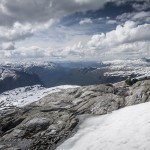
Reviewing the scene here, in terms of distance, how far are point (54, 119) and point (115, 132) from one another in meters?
12.5

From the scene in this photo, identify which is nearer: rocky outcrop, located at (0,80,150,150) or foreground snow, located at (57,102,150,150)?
foreground snow, located at (57,102,150,150)

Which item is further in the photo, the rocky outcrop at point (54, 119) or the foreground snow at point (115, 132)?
the rocky outcrop at point (54, 119)

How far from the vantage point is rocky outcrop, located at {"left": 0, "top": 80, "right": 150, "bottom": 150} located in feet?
116

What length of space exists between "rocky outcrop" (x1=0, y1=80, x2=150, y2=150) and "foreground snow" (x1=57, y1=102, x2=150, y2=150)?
2365 millimetres

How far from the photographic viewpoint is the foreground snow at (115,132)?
29073 mm

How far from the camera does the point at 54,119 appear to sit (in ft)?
137

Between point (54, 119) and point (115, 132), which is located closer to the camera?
point (115, 132)

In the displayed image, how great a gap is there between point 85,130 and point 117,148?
887 centimetres

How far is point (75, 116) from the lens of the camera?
43719 millimetres

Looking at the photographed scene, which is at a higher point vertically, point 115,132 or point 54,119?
point 115,132

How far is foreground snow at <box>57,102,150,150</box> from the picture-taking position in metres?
29.1

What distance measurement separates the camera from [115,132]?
33.2m

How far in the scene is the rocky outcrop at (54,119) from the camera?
3541 cm

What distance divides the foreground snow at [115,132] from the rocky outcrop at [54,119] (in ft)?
7.76
